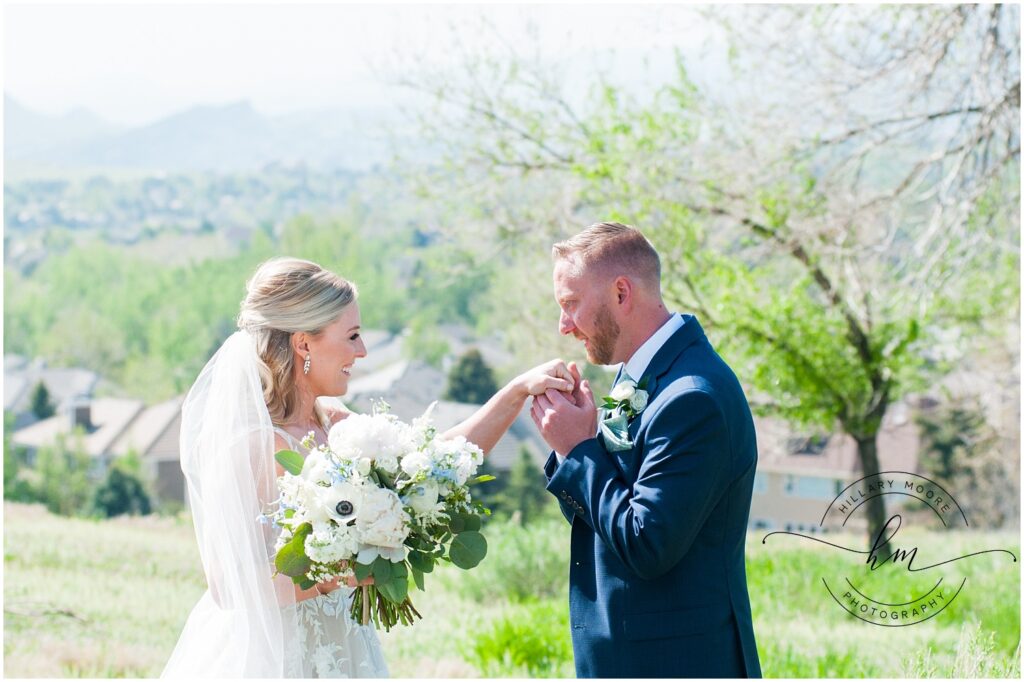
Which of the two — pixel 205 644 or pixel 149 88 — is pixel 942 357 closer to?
pixel 205 644

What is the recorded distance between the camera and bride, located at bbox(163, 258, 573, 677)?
10.7 feet

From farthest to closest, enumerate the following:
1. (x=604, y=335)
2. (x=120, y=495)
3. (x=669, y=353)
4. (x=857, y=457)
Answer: (x=857, y=457), (x=120, y=495), (x=604, y=335), (x=669, y=353)

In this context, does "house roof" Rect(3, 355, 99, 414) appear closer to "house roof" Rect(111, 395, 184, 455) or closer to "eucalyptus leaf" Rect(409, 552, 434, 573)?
"house roof" Rect(111, 395, 184, 455)

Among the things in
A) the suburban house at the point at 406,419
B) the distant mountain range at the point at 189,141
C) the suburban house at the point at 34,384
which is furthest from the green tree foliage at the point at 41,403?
the distant mountain range at the point at 189,141

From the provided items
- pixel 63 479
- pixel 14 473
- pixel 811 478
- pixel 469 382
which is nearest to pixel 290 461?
pixel 63 479

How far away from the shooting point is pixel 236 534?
3254 millimetres

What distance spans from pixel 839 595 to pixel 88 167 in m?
62.2

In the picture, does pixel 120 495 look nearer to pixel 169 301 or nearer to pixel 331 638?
pixel 169 301

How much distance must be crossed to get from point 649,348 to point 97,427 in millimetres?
31230

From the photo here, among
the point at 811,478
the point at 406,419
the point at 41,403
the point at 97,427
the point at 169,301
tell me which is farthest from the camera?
the point at 169,301

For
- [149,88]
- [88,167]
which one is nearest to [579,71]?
[88,167]

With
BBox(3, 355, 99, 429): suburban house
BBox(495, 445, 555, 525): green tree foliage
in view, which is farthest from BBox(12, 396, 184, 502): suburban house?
BBox(495, 445, 555, 525): green tree foliage

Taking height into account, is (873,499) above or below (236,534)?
below

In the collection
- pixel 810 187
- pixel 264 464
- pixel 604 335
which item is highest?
pixel 810 187
